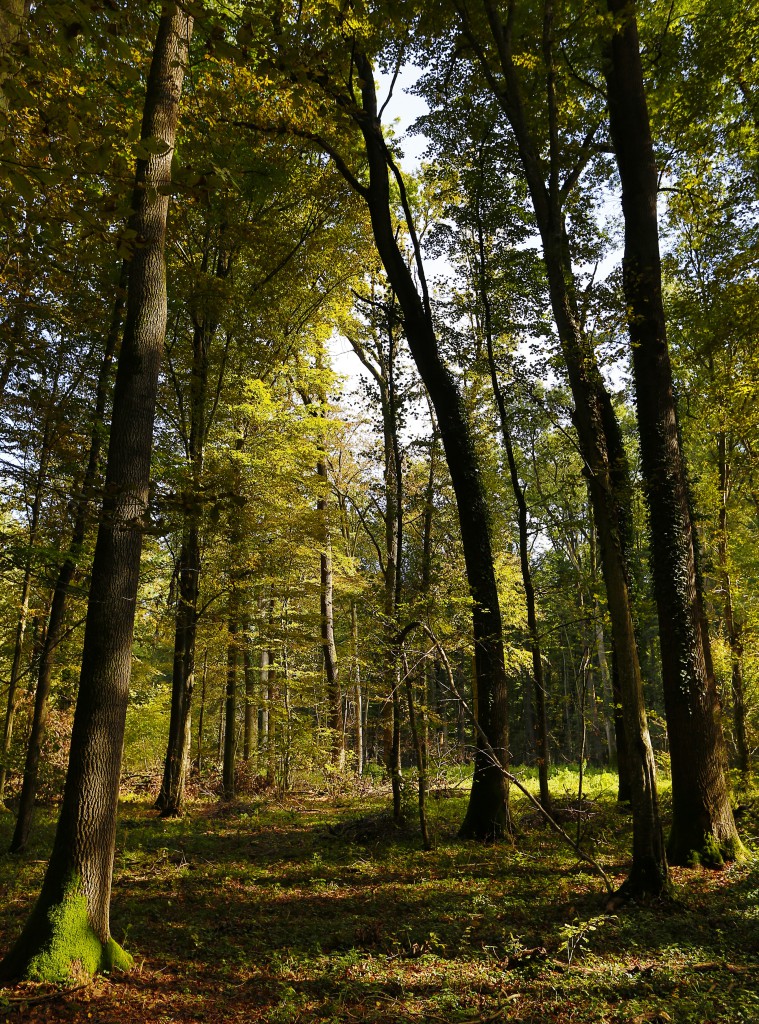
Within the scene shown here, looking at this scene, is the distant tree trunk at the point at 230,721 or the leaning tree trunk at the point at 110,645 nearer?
the leaning tree trunk at the point at 110,645

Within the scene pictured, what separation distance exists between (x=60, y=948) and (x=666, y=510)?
7.29 meters

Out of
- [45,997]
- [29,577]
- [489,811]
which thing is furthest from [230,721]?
[45,997]

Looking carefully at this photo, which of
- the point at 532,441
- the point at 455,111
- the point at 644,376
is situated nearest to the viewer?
the point at 644,376

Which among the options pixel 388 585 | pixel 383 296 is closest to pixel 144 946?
pixel 388 585

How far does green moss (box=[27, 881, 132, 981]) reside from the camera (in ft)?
12.3

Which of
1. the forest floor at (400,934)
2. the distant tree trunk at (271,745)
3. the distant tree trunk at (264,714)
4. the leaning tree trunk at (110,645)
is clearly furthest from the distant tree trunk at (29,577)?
the distant tree trunk at (264,714)

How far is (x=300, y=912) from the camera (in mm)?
5695

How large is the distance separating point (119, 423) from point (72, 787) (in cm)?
266

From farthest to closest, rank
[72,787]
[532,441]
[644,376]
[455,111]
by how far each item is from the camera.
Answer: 1. [532,441]
2. [455,111]
3. [644,376]
4. [72,787]

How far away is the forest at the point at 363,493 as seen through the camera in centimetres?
394

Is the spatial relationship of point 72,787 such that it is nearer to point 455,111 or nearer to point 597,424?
point 597,424

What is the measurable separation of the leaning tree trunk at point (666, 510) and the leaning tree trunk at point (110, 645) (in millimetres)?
4826

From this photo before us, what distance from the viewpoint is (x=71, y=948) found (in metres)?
3.89

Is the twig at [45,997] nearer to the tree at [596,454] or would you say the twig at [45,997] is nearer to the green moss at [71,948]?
the green moss at [71,948]
